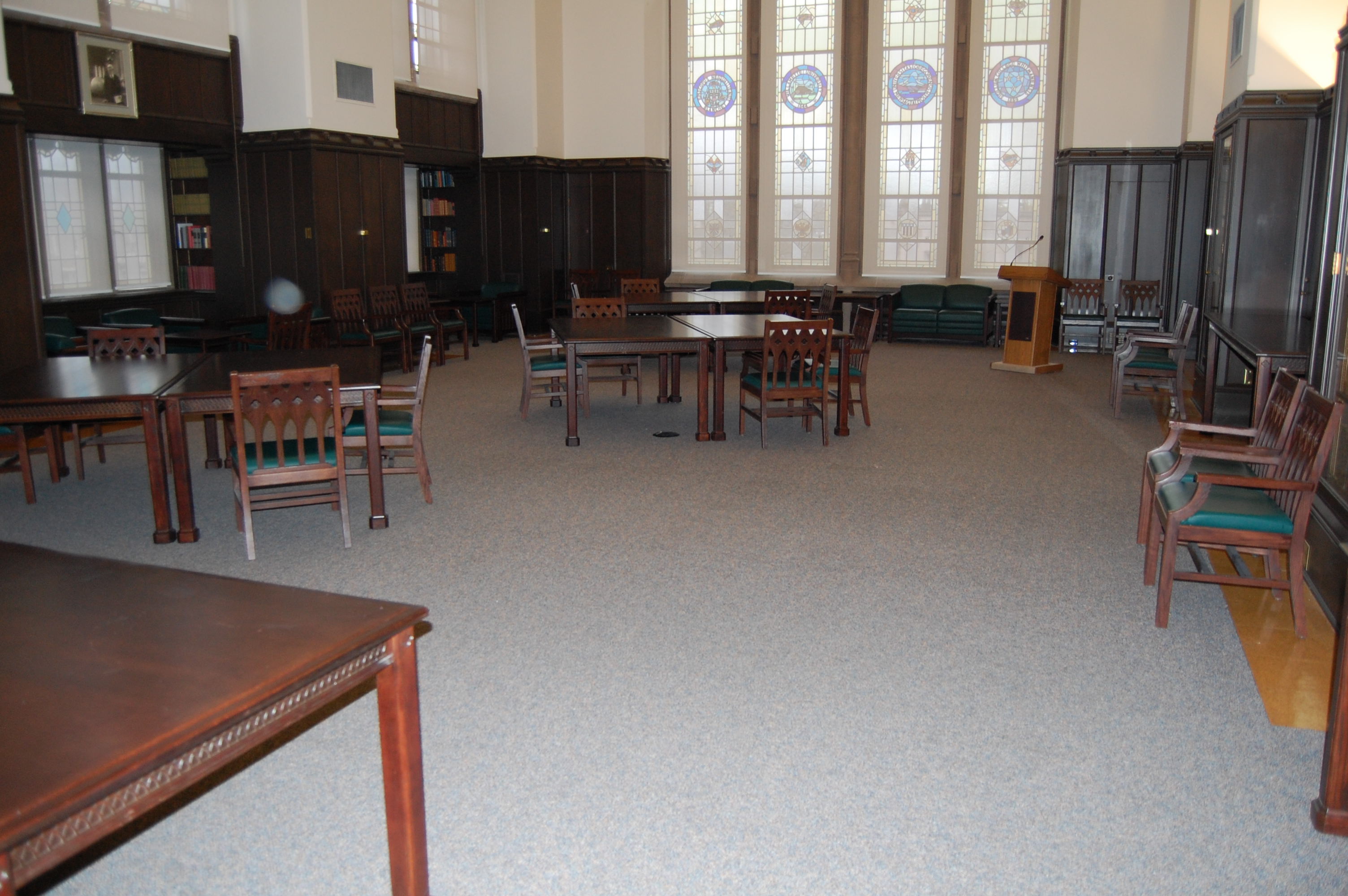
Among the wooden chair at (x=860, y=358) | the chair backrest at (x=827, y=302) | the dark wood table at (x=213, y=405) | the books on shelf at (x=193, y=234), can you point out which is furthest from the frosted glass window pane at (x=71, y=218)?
the wooden chair at (x=860, y=358)

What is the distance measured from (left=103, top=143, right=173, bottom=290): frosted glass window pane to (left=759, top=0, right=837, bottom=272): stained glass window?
7862 mm

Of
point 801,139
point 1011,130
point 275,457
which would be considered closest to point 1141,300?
point 1011,130

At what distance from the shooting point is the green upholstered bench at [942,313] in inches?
522

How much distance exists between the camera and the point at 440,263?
1433 cm

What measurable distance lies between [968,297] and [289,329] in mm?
8475

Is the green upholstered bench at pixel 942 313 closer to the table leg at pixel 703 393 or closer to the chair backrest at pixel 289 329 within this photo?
the table leg at pixel 703 393

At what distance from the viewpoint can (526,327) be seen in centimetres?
1460

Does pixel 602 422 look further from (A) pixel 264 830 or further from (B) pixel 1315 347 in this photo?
(A) pixel 264 830

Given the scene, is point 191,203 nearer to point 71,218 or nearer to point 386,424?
point 71,218

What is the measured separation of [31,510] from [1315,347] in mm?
6666

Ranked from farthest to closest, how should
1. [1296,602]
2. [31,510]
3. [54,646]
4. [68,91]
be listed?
[68,91] < [31,510] < [1296,602] < [54,646]

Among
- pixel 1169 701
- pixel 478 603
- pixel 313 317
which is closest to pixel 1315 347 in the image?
pixel 1169 701

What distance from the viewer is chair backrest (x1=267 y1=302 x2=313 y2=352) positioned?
28.3ft

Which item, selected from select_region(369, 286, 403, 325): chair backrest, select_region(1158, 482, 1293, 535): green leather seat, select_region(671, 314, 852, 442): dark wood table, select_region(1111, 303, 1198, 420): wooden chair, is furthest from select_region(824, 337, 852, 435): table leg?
select_region(369, 286, 403, 325): chair backrest
